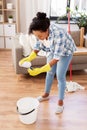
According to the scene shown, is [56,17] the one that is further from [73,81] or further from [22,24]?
[73,81]

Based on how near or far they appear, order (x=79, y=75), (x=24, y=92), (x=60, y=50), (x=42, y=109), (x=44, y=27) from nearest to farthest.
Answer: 1. (x=44, y=27)
2. (x=60, y=50)
3. (x=42, y=109)
4. (x=24, y=92)
5. (x=79, y=75)

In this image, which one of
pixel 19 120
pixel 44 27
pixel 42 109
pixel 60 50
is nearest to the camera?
pixel 44 27

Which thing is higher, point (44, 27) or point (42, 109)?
point (44, 27)

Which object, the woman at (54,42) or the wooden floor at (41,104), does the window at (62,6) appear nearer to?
the wooden floor at (41,104)

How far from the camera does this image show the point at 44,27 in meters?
1.71

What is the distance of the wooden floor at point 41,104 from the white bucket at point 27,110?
0.06 meters

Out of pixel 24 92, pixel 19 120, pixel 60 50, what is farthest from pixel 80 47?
pixel 19 120

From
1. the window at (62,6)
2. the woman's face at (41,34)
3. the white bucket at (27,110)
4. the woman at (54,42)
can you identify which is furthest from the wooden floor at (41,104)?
the window at (62,6)

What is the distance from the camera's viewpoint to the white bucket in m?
1.94

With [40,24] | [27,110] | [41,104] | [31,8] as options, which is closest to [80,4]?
[31,8]

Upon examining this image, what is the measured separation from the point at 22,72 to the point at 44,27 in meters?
1.31

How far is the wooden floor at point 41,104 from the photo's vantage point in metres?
1.98

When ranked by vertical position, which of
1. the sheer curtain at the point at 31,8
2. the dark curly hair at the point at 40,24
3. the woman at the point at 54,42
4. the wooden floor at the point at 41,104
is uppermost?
the sheer curtain at the point at 31,8

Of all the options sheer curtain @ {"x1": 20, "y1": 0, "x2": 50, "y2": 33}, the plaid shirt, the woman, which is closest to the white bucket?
the woman
